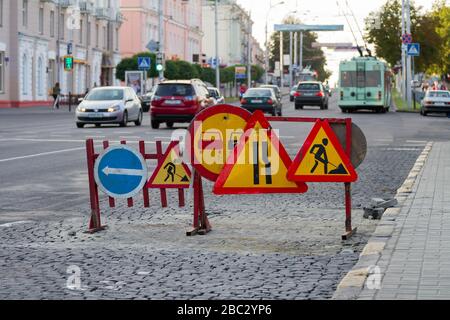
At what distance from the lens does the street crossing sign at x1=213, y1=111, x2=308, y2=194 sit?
37.0ft

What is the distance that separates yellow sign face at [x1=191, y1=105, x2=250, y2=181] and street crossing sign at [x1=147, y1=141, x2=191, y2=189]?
1.04m

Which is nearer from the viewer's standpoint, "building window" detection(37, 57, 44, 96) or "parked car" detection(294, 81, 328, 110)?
"parked car" detection(294, 81, 328, 110)

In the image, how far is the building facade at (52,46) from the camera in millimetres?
68312

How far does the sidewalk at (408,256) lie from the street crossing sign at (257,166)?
41.9 inches

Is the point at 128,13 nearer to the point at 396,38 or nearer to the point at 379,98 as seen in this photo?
the point at 396,38

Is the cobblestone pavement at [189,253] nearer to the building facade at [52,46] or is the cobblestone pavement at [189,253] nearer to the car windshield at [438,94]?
the car windshield at [438,94]

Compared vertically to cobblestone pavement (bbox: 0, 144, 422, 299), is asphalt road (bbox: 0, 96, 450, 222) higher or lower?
higher

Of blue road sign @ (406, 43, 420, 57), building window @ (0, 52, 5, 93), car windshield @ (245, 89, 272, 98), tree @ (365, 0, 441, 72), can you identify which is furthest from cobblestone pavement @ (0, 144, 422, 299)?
tree @ (365, 0, 441, 72)

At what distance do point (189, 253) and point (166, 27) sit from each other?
355ft

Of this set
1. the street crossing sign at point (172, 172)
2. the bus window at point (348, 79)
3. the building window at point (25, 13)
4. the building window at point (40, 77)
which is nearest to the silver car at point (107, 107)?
the bus window at point (348, 79)

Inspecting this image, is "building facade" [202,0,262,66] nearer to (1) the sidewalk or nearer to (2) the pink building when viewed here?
(2) the pink building

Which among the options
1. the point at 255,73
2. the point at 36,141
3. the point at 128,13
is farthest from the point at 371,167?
the point at 255,73

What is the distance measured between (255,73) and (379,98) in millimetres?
77263

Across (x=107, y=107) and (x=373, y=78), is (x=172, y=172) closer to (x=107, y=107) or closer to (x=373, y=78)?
(x=107, y=107)
